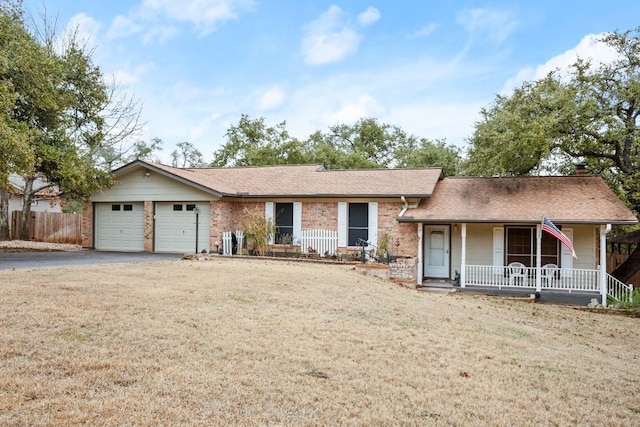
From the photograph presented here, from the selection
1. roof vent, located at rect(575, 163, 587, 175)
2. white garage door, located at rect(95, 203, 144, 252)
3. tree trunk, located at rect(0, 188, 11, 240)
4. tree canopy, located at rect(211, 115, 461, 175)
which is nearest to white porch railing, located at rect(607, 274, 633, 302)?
roof vent, located at rect(575, 163, 587, 175)

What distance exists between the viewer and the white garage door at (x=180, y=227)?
18406 millimetres

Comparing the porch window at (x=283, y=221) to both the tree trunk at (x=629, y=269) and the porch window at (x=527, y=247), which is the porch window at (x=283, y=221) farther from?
the tree trunk at (x=629, y=269)

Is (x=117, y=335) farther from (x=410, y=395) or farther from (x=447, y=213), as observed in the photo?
(x=447, y=213)

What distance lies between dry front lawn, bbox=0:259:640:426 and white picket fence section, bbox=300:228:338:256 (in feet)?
23.3

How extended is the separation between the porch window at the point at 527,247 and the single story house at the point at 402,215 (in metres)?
0.03

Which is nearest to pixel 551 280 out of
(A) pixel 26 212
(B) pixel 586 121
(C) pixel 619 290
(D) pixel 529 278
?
(D) pixel 529 278

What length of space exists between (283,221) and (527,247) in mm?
8904

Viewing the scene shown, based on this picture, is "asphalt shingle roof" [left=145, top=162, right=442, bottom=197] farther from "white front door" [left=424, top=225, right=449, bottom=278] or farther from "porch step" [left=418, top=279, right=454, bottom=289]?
"porch step" [left=418, top=279, right=454, bottom=289]

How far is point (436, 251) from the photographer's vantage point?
1702 centimetres

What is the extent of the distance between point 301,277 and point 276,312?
4.07 meters

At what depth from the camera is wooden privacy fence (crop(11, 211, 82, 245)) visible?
78.3 feet

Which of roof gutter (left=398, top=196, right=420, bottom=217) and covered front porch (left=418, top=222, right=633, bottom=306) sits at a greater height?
roof gutter (left=398, top=196, right=420, bottom=217)

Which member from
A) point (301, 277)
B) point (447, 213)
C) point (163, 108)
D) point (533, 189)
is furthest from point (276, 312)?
point (163, 108)

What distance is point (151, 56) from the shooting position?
69.5 feet
